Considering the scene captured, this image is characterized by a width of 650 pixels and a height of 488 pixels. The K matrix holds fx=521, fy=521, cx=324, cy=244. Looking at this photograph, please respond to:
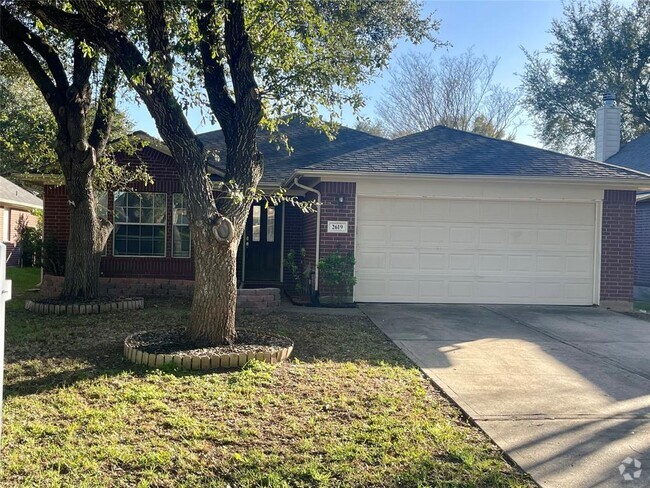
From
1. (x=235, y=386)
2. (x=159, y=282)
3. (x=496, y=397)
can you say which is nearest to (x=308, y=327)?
(x=235, y=386)

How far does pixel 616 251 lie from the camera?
10562 millimetres

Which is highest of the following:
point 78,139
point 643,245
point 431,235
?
point 78,139

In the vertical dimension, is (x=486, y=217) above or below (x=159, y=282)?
above

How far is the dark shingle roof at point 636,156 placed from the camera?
17000mm

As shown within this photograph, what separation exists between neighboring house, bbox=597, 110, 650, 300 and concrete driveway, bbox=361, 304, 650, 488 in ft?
19.9

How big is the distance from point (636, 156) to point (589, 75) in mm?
9510

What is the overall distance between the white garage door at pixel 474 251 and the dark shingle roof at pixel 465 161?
0.65 meters

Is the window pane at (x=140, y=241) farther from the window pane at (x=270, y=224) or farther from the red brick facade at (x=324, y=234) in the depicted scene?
the window pane at (x=270, y=224)

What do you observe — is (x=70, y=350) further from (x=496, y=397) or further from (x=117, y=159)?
(x=117, y=159)

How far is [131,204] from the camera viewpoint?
11930mm

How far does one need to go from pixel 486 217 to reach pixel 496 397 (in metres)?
6.25

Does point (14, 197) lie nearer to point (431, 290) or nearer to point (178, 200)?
point (178, 200)

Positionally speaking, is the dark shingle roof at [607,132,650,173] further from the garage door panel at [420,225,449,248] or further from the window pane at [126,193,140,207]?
the window pane at [126,193,140,207]

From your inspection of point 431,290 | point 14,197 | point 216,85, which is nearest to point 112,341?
point 216,85
